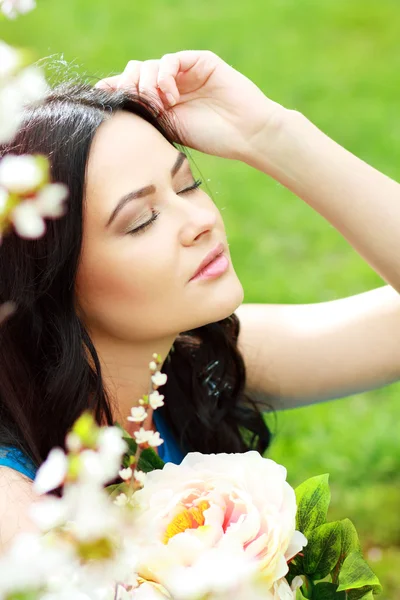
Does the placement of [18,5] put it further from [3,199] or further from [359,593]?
[359,593]

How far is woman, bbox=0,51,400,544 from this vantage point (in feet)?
5.42

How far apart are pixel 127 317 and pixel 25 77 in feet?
3.15

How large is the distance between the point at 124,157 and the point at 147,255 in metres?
0.18

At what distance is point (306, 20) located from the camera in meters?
6.71

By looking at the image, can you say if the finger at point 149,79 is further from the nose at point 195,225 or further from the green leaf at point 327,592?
the green leaf at point 327,592

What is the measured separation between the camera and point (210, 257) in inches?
66.2

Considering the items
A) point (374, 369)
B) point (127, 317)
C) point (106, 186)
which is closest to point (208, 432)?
point (374, 369)

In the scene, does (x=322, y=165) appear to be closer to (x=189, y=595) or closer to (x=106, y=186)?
(x=106, y=186)

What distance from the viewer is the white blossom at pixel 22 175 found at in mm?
750

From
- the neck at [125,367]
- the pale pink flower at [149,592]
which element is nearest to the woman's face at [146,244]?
the neck at [125,367]

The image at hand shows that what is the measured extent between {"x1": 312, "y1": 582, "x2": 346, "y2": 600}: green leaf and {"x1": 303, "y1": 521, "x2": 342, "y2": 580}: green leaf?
3 centimetres

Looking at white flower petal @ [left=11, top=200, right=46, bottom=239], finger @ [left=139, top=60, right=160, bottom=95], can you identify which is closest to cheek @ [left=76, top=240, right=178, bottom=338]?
finger @ [left=139, top=60, right=160, bottom=95]

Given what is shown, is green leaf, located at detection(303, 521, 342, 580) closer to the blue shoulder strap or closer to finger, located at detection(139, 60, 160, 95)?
the blue shoulder strap

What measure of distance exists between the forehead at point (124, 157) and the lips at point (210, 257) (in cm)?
17
